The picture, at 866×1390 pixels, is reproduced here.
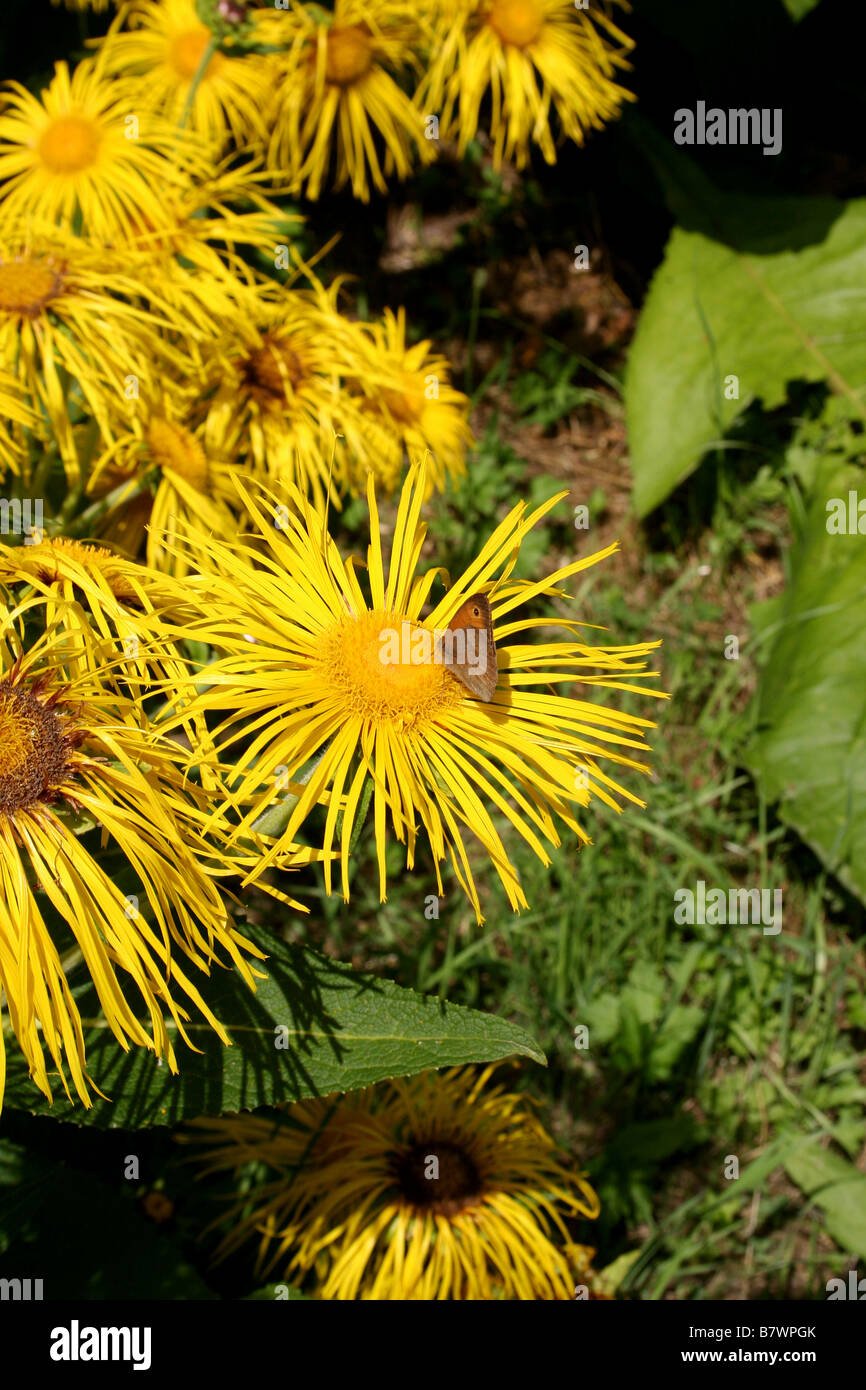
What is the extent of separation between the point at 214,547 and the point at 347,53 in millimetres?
1500

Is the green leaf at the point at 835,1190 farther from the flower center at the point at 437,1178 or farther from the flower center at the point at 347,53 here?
the flower center at the point at 347,53

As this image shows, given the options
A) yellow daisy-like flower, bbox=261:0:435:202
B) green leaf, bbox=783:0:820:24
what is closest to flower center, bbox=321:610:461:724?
yellow daisy-like flower, bbox=261:0:435:202

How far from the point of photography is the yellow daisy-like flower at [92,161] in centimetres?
183

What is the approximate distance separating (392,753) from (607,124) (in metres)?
2.31

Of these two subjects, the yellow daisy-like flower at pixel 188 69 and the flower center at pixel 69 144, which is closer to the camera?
the flower center at pixel 69 144

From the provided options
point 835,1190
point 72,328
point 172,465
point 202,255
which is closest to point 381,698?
point 172,465

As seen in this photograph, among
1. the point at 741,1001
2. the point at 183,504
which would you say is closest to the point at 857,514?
the point at 741,1001

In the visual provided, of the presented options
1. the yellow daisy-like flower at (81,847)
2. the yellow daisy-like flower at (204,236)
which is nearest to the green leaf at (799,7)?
the yellow daisy-like flower at (204,236)

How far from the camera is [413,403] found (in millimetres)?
2094

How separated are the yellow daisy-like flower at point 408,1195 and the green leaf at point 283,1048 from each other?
1.30 ft

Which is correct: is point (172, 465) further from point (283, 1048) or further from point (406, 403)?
point (283, 1048)

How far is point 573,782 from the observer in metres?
1.25
